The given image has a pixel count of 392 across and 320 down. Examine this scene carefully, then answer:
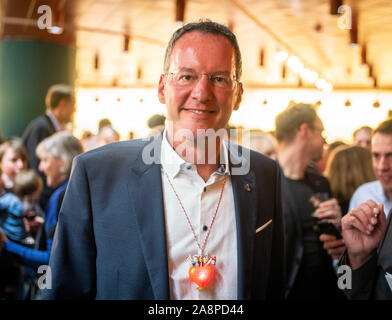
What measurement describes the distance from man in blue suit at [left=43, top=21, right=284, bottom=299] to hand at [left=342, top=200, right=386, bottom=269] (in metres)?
0.30

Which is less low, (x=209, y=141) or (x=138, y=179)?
(x=209, y=141)

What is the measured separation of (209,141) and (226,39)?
0.32 m

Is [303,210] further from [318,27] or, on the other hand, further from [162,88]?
[318,27]

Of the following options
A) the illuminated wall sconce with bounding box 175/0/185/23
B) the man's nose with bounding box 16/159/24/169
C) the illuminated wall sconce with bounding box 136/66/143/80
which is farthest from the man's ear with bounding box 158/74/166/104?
the illuminated wall sconce with bounding box 136/66/143/80

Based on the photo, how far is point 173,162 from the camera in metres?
1.60

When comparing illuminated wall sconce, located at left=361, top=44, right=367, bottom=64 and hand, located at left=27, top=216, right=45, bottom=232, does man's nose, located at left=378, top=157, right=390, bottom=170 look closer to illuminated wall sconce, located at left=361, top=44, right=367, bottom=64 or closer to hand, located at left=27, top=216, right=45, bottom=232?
hand, located at left=27, top=216, right=45, bottom=232

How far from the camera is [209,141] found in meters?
1.56

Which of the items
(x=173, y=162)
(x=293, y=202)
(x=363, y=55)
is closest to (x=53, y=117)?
(x=293, y=202)

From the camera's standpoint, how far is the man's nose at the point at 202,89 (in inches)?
58.0

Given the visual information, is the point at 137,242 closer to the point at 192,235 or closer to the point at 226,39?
the point at 192,235

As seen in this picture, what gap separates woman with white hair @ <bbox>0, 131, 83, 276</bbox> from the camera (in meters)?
2.63

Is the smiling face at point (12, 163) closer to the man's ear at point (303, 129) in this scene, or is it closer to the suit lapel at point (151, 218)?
the man's ear at point (303, 129)

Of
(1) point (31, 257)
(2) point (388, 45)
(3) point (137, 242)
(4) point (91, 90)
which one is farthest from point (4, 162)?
(4) point (91, 90)

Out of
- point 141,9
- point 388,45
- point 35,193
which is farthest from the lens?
point 388,45
